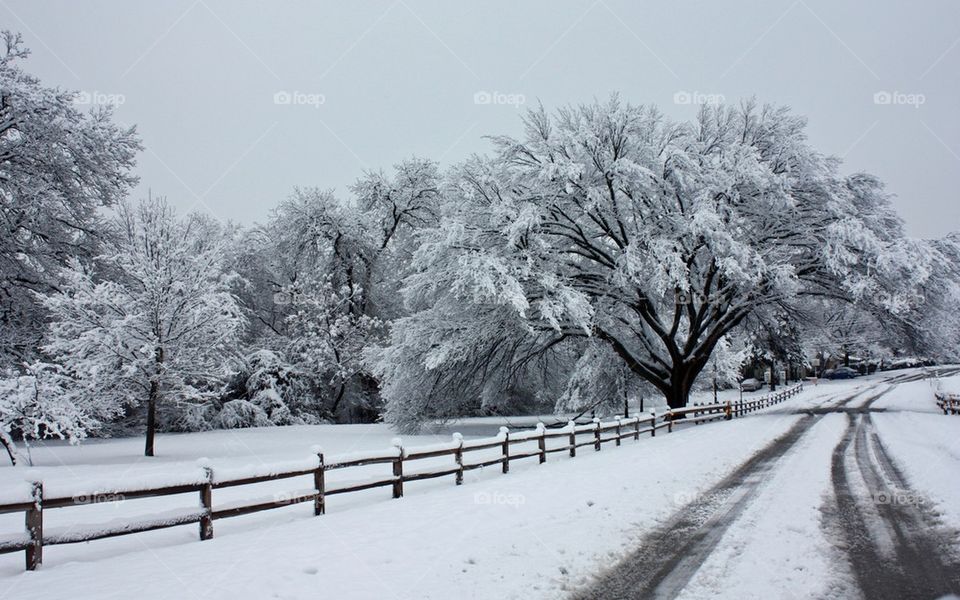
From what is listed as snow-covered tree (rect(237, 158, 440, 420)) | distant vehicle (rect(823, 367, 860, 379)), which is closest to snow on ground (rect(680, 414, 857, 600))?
snow-covered tree (rect(237, 158, 440, 420))

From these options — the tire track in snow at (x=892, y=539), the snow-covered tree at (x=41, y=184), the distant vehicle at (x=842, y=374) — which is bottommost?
the distant vehicle at (x=842, y=374)

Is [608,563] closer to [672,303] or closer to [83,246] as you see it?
[672,303]

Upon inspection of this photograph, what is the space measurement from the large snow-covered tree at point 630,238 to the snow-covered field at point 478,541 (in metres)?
8.67

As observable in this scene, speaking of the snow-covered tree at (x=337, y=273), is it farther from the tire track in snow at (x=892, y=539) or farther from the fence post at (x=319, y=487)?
the tire track in snow at (x=892, y=539)

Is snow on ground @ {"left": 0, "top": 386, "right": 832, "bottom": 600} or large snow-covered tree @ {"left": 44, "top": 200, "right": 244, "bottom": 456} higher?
large snow-covered tree @ {"left": 44, "top": 200, "right": 244, "bottom": 456}

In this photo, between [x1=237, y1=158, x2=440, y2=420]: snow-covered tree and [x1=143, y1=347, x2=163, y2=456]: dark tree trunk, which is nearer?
[x1=143, y1=347, x2=163, y2=456]: dark tree trunk

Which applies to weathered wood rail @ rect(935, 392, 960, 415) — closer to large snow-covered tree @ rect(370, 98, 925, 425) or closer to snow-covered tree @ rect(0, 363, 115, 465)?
large snow-covered tree @ rect(370, 98, 925, 425)

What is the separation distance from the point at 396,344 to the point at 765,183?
15690mm

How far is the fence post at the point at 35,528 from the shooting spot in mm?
6434

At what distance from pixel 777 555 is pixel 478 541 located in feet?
12.0

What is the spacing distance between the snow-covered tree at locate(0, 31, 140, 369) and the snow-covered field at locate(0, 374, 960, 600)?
9802 millimetres

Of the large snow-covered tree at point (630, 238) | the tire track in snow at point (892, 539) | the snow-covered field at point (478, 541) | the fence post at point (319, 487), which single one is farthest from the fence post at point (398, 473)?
the large snow-covered tree at point (630, 238)

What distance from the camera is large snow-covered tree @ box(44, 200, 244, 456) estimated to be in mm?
19281

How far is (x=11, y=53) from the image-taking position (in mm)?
20453
